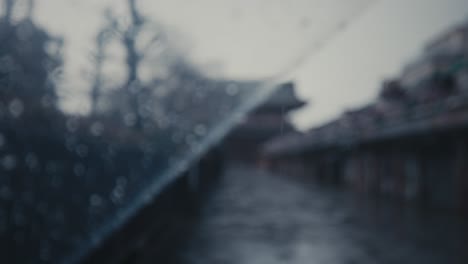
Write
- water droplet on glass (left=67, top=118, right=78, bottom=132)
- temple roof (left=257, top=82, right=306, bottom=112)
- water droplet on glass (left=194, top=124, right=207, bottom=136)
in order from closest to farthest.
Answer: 1. water droplet on glass (left=67, top=118, right=78, bottom=132)
2. water droplet on glass (left=194, top=124, right=207, bottom=136)
3. temple roof (left=257, top=82, right=306, bottom=112)

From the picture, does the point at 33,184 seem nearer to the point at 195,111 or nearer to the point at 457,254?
the point at 195,111

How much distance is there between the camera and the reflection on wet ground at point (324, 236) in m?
4.07

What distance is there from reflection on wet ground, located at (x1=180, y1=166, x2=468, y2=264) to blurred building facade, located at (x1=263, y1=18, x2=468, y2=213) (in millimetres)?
1472

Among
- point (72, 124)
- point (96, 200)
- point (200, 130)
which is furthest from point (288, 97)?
point (72, 124)

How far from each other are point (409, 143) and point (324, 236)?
20.8 feet

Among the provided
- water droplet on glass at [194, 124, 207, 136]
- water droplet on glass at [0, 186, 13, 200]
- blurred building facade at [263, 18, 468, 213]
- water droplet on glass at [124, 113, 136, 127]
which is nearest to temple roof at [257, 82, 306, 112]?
water droplet on glass at [194, 124, 207, 136]

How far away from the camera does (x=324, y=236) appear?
5.35 m

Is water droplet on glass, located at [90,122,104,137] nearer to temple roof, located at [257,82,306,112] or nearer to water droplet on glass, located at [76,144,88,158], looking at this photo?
water droplet on glass, located at [76,144,88,158]

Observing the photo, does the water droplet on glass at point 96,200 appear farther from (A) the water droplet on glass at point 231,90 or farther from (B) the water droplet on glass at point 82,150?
(A) the water droplet on glass at point 231,90

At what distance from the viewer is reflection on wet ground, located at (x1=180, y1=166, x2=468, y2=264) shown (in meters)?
4.07

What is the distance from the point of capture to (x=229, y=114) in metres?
2.36

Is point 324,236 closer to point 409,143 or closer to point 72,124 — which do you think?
point 72,124

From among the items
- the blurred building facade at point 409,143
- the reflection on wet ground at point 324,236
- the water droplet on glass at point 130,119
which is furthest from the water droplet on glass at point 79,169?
the blurred building facade at point 409,143

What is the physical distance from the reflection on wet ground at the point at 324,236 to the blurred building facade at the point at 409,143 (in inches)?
58.0
